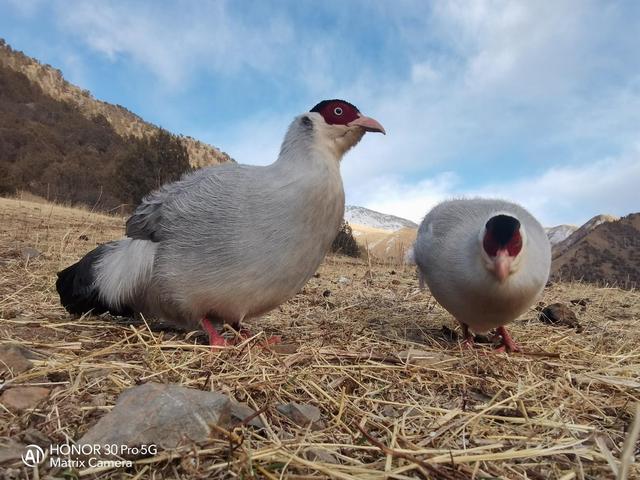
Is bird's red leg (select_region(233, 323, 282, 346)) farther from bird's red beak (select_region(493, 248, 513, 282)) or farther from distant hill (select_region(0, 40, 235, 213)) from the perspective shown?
distant hill (select_region(0, 40, 235, 213))

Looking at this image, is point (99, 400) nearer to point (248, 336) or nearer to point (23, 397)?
point (23, 397)

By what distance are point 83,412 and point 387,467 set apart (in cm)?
114

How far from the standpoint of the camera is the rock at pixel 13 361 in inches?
83.9

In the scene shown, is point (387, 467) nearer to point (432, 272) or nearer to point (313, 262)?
point (313, 262)

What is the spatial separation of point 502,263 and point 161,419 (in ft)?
6.70

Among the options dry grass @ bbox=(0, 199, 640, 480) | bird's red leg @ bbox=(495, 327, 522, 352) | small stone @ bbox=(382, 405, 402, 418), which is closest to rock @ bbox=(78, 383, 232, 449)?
dry grass @ bbox=(0, 199, 640, 480)

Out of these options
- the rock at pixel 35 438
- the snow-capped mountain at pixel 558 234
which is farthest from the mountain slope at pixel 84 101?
the rock at pixel 35 438

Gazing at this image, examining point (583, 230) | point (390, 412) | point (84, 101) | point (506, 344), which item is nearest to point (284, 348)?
point (390, 412)

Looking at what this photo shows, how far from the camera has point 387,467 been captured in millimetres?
1463

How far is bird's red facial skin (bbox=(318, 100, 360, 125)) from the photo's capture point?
10.4 feet

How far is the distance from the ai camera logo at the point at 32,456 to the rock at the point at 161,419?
0.12m

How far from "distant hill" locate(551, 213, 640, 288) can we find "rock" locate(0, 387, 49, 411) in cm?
818

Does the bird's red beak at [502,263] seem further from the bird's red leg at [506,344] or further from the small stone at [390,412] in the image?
the small stone at [390,412]

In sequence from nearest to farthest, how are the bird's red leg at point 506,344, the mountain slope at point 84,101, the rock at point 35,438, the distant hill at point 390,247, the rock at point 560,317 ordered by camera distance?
the rock at point 35,438
the bird's red leg at point 506,344
the rock at point 560,317
the distant hill at point 390,247
the mountain slope at point 84,101
